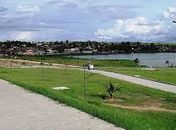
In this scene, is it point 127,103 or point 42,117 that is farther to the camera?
point 127,103

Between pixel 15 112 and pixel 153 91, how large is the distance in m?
18.2

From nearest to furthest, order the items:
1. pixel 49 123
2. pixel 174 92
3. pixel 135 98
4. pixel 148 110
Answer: pixel 49 123 → pixel 148 110 → pixel 135 98 → pixel 174 92

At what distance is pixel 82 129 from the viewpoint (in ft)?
44.0

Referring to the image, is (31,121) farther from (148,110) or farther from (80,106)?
(148,110)

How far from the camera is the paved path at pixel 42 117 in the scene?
13898mm

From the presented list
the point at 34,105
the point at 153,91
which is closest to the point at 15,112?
the point at 34,105

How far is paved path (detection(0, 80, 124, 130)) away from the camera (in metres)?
13.9

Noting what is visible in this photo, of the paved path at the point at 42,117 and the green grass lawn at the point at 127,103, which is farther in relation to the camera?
the green grass lawn at the point at 127,103

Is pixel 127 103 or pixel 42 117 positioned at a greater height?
pixel 42 117

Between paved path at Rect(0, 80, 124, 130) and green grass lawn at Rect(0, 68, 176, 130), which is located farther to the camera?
green grass lawn at Rect(0, 68, 176, 130)

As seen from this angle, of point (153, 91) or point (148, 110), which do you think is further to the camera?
point (153, 91)

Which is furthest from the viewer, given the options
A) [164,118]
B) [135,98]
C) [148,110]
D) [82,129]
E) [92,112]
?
[135,98]

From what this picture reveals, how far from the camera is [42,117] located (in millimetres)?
15734

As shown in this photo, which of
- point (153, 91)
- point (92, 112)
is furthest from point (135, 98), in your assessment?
point (92, 112)
